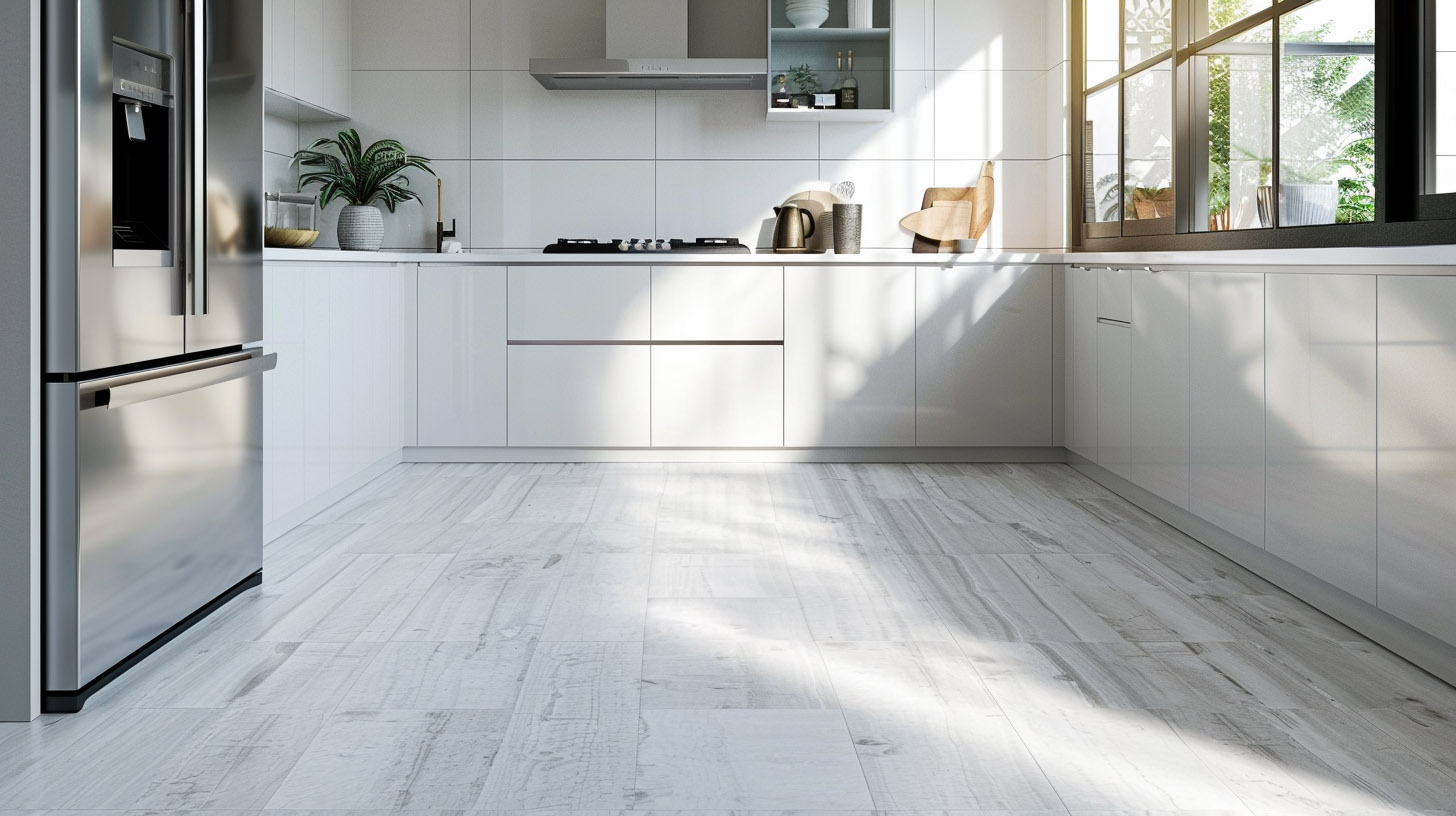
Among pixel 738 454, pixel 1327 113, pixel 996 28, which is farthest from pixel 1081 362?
pixel 1327 113

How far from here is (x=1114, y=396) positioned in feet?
13.3

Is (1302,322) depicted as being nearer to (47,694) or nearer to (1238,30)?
(1238,30)

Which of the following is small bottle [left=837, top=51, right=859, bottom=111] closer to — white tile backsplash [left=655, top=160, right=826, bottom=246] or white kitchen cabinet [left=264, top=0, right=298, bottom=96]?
white tile backsplash [left=655, top=160, right=826, bottom=246]

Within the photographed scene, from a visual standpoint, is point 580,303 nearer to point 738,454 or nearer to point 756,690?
point 738,454

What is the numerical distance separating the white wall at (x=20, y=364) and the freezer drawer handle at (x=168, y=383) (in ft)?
0.33

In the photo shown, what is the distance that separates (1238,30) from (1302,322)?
1.19m

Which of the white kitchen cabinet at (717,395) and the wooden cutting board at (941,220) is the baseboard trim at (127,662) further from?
the wooden cutting board at (941,220)

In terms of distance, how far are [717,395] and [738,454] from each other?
25cm

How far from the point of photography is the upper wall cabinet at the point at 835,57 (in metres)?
4.96

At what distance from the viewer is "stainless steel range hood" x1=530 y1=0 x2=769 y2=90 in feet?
15.9

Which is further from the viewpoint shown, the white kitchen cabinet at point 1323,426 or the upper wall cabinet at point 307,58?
the upper wall cabinet at point 307,58

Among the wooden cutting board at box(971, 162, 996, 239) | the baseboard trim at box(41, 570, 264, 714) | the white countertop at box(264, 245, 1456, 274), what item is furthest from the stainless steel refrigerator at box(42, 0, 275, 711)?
the wooden cutting board at box(971, 162, 996, 239)

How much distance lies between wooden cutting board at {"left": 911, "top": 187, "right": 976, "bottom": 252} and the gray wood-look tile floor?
1.91m

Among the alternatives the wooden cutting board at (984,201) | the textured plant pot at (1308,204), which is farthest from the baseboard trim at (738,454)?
the textured plant pot at (1308,204)
